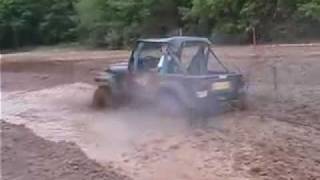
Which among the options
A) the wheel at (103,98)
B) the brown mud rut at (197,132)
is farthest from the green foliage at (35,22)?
the wheel at (103,98)

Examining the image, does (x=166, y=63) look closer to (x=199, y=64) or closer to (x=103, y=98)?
(x=199, y=64)

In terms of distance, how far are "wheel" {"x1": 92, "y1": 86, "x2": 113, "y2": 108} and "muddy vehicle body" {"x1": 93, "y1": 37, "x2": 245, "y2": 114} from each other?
108 millimetres

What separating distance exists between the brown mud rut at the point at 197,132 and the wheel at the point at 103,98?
1.08ft

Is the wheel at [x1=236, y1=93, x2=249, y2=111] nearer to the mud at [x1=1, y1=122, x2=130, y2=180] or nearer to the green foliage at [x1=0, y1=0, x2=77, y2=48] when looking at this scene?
the mud at [x1=1, y1=122, x2=130, y2=180]

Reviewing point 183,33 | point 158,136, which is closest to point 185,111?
point 158,136

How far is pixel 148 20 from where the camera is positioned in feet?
130

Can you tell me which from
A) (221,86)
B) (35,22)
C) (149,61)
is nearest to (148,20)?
(35,22)

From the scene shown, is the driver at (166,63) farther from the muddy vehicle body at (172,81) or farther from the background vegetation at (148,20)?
the background vegetation at (148,20)

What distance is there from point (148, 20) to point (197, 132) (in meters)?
29.5

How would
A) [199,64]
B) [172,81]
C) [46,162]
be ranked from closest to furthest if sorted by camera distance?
[46,162] → [172,81] → [199,64]

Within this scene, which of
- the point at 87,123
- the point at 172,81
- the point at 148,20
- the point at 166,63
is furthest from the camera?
the point at 148,20

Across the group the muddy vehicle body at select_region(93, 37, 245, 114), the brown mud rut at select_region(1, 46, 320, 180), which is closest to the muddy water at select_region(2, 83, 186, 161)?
the brown mud rut at select_region(1, 46, 320, 180)

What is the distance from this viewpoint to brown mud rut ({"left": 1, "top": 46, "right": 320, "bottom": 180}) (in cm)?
823

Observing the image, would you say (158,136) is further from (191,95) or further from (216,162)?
(216,162)
